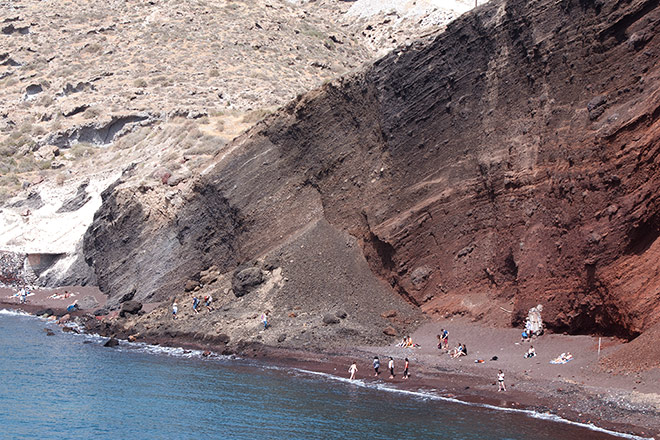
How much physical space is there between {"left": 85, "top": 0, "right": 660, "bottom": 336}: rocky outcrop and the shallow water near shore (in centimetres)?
633

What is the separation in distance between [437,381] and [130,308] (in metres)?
18.4

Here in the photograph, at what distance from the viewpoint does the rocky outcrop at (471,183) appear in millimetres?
25984

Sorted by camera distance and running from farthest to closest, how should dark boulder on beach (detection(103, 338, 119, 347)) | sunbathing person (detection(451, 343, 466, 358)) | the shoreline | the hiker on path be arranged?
dark boulder on beach (detection(103, 338, 119, 347)) < the hiker on path < sunbathing person (detection(451, 343, 466, 358)) < the shoreline

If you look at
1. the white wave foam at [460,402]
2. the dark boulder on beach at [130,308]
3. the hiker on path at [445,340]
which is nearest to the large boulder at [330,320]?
the white wave foam at [460,402]

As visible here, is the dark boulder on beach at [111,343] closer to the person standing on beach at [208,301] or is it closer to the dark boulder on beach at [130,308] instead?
the dark boulder on beach at [130,308]

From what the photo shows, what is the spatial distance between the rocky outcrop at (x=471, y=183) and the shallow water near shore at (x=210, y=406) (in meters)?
6.33

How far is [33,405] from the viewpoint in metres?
24.9

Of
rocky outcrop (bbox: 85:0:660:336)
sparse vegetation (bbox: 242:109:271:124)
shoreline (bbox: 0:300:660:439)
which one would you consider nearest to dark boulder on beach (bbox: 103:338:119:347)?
shoreline (bbox: 0:300:660:439)

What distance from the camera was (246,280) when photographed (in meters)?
35.3

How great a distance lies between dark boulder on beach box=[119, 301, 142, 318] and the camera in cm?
3816

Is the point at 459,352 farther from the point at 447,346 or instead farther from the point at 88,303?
the point at 88,303

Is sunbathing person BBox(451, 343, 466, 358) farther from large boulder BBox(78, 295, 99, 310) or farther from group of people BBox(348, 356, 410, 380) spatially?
large boulder BBox(78, 295, 99, 310)

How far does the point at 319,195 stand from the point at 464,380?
13951mm

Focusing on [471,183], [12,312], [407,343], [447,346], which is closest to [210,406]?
[407,343]
